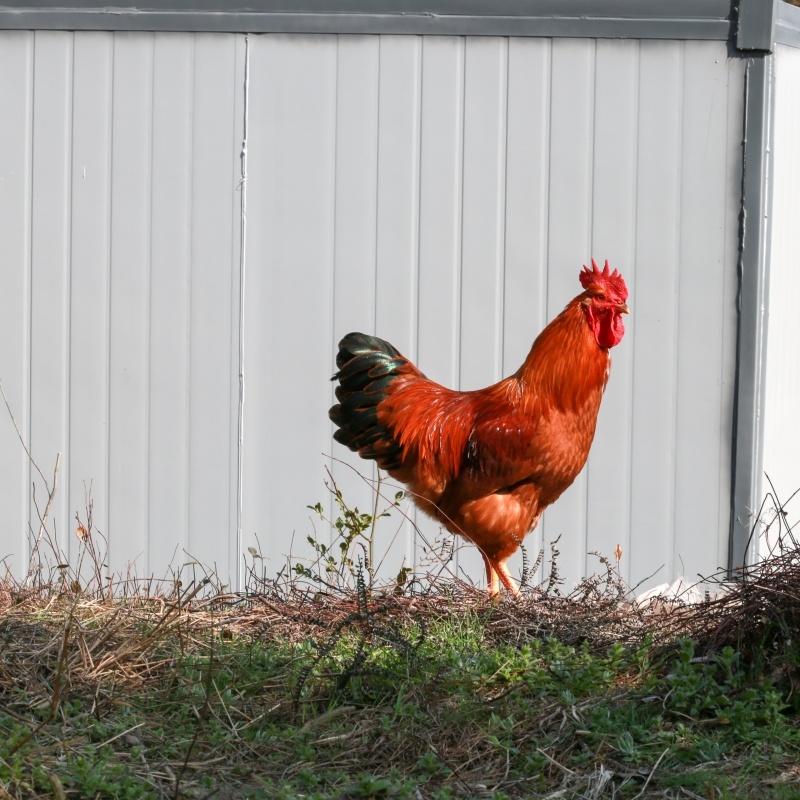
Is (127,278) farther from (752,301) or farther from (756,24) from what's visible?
(756,24)

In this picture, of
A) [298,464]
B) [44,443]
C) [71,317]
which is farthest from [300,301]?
[44,443]

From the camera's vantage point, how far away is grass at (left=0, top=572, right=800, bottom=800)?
8.64 ft

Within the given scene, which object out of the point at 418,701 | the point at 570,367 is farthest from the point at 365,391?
the point at 418,701

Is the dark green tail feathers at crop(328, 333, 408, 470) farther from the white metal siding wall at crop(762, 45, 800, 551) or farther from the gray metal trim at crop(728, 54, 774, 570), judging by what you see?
the white metal siding wall at crop(762, 45, 800, 551)

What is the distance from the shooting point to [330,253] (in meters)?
5.07

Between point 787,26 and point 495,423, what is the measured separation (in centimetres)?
246

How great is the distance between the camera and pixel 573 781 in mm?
2676

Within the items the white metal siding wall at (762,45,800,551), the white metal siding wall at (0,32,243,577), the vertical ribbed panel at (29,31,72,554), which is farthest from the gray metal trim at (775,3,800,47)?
the vertical ribbed panel at (29,31,72,554)

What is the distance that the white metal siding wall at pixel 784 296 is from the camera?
5.00 meters

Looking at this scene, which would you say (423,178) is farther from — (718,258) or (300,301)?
(718,258)

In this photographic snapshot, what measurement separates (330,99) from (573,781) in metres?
3.44

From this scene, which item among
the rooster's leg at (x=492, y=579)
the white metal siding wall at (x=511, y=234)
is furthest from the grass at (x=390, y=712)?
the white metal siding wall at (x=511, y=234)

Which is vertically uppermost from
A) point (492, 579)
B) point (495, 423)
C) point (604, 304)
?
point (604, 304)

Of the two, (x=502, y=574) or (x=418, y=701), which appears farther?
(x=502, y=574)
